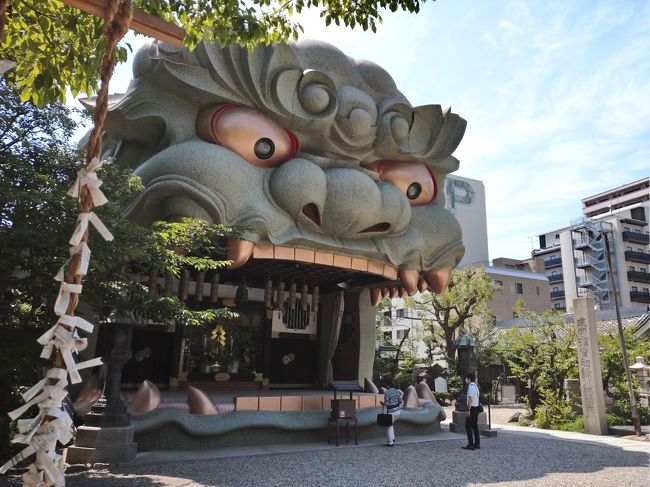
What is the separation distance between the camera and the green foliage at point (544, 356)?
63.3 feet

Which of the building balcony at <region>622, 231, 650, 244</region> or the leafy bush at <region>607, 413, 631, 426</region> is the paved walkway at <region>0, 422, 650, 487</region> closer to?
the leafy bush at <region>607, 413, 631, 426</region>

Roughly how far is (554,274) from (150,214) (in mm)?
60035

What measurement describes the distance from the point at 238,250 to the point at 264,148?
274cm

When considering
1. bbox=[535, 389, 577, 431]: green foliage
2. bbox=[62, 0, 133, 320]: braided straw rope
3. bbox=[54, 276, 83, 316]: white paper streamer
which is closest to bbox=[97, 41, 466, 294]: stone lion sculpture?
bbox=[62, 0, 133, 320]: braided straw rope

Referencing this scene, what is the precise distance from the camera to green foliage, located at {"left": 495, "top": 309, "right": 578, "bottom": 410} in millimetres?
19281

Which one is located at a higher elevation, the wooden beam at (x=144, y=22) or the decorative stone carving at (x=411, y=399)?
the wooden beam at (x=144, y=22)

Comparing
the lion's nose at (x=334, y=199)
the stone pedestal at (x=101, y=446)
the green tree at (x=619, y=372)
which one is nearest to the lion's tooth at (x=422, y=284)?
the lion's nose at (x=334, y=199)

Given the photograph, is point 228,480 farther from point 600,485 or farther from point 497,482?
point 600,485

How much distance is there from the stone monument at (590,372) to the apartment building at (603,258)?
38.0 metres

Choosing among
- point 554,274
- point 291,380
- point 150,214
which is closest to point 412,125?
point 150,214

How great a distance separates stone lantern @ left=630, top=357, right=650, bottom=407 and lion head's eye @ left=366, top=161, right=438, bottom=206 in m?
10.8

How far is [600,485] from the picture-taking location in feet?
26.9

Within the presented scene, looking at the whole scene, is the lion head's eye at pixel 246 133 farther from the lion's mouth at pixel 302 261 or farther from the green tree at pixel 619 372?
the green tree at pixel 619 372

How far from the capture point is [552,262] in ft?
203
